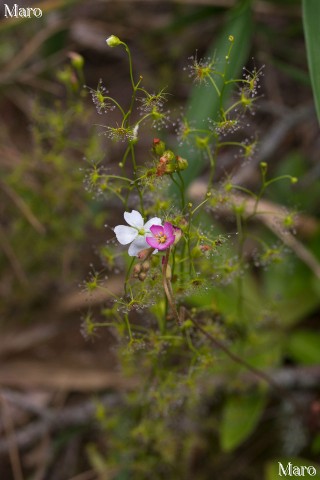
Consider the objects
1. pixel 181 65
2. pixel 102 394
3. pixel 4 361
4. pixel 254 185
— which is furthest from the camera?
pixel 181 65

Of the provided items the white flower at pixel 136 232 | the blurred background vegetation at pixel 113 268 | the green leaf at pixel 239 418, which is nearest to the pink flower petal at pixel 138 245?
the white flower at pixel 136 232

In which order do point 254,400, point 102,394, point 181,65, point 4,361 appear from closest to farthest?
1. point 254,400
2. point 102,394
3. point 4,361
4. point 181,65

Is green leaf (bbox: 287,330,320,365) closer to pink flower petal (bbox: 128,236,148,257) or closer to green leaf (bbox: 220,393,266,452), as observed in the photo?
green leaf (bbox: 220,393,266,452)

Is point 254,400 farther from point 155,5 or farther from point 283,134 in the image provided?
point 155,5

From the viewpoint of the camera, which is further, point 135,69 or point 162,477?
point 135,69

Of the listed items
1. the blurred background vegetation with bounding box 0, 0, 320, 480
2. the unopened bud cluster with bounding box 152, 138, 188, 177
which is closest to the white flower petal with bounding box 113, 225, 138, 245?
the unopened bud cluster with bounding box 152, 138, 188, 177

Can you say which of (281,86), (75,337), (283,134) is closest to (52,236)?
(75,337)

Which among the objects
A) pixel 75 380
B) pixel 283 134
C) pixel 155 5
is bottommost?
pixel 75 380

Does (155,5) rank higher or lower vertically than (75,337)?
higher
